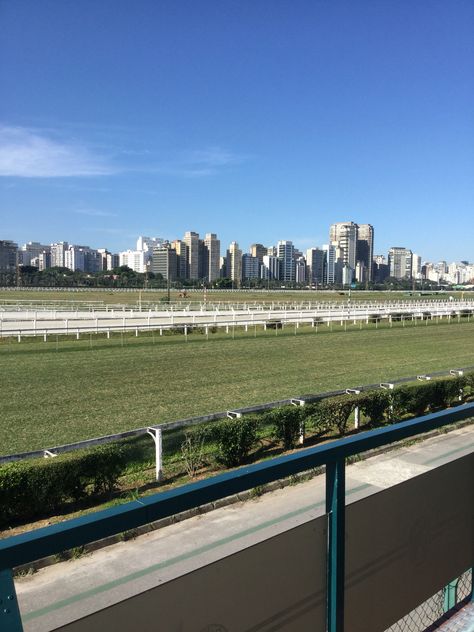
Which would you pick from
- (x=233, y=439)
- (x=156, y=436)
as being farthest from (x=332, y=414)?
(x=156, y=436)

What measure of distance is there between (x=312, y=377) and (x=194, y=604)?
15.8 metres

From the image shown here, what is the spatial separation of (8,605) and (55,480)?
225 inches

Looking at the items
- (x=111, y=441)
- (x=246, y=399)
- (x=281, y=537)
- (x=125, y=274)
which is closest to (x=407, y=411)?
(x=246, y=399)

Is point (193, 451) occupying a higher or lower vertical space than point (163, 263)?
lower

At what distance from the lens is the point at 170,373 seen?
17859 mm

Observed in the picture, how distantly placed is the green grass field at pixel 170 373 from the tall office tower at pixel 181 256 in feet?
475

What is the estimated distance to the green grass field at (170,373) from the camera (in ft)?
38.9

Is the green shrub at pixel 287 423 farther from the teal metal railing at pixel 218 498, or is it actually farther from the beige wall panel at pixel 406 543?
the teal metal railing at pixel 218 498

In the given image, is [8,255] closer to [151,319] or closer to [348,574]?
[151,319]

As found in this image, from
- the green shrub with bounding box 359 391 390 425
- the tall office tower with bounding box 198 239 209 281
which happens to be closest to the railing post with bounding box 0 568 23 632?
the green shrub with bounding box 359 391 390 425

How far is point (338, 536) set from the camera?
7.27 feet

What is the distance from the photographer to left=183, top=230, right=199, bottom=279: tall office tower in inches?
6880

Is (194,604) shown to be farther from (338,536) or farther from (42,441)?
(42,441)

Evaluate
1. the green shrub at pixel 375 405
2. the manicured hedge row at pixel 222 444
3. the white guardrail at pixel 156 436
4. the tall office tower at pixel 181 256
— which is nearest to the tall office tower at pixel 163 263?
the tall office tower at pixel 181 256
